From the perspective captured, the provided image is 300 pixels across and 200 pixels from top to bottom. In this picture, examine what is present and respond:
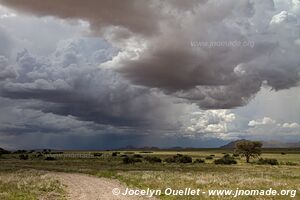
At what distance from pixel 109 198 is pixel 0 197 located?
8.00 meters

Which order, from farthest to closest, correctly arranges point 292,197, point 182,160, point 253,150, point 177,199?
point 253,150 → point 182,160 → point 292,197 → point 177,199

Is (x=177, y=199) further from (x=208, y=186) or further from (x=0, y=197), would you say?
(x=0, y=197)

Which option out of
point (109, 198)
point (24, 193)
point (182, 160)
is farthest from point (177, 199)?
point (182, 160)

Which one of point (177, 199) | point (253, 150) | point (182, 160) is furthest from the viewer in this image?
point (253, 150)

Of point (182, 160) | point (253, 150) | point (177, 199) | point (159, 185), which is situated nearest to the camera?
point (177, 199)

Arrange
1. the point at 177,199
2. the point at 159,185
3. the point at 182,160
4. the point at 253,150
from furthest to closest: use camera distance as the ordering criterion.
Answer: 1. the point at 253,150
2. the point at 182,160
3. the point at 159,185
4. the point at 177,199

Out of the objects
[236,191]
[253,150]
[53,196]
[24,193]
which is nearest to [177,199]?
[236,191]

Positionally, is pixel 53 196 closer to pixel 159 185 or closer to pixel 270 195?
pixel 159 185

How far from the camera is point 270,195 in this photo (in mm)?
32344

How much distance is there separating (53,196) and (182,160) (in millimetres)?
79267

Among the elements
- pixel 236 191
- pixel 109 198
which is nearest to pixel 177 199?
pixel 109 198

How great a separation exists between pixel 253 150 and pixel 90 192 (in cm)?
9080

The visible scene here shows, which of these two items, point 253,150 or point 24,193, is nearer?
point 24,193

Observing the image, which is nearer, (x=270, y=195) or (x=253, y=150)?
(x=270, y=195)
